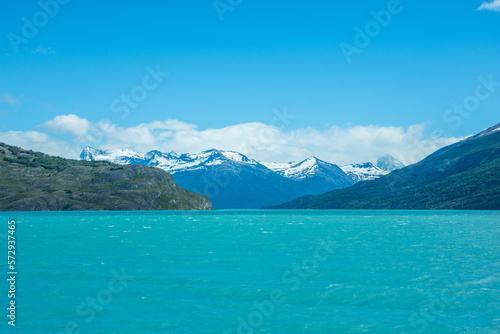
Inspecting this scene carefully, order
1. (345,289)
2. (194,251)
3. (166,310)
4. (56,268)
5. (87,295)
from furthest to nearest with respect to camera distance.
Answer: (194,251) → (56,268) → (345,289) → (87,295) → (166,310)

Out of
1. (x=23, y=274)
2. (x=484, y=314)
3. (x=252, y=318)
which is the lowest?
(x=484, y=314)

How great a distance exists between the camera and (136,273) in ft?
162

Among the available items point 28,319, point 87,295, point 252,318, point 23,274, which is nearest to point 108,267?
point 23,274

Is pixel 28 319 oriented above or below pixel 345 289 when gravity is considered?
above

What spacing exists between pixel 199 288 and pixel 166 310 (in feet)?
26.7

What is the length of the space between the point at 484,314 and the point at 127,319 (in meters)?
27.0

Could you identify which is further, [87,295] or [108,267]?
[108,267]

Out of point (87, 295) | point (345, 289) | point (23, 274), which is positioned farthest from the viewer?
point (23, 274)

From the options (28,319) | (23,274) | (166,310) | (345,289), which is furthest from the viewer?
(23,274)

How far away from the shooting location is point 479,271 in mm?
51156

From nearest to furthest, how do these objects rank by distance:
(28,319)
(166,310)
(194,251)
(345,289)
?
(28,319)
(166,310)
(345,289)
(194,251)

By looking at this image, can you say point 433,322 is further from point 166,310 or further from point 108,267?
point 108,267

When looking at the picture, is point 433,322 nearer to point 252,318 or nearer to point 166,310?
point 252,318

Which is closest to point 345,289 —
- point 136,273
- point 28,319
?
point 136,273
